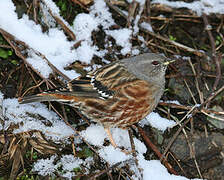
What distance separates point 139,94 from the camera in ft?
11.2

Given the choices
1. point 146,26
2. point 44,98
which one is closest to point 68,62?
point 44,98

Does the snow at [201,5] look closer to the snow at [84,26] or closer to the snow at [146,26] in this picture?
the snow at [146,26]

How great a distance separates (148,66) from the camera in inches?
144

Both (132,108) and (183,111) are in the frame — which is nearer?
(132,108)

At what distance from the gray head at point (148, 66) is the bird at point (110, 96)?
2cm

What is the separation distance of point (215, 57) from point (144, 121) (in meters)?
1.22

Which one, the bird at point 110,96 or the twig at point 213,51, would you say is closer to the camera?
the bird at point 110,96

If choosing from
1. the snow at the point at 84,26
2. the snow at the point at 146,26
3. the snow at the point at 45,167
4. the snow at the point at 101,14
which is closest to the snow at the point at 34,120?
the snow at the point at 45,167

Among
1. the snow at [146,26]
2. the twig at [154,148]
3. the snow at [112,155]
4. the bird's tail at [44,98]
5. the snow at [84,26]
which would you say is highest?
the snow at [84,26]

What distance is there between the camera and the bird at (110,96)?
3.40m

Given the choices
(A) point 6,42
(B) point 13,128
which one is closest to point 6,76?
Answer: (A) point 6,42

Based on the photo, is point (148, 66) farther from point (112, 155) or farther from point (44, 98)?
point (44, 98)

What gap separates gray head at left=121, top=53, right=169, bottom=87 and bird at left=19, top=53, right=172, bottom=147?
25mm

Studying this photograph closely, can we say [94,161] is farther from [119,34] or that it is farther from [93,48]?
[119,34]
